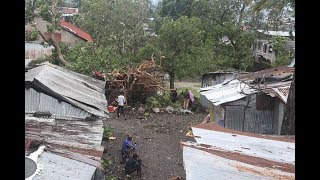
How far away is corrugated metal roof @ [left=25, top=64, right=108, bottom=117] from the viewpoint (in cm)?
1074

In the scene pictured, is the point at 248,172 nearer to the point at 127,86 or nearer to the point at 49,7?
the point at 127,86

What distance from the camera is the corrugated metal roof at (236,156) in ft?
19.1

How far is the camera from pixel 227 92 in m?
14.0

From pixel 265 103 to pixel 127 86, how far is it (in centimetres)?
1039

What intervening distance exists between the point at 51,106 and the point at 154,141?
636cm

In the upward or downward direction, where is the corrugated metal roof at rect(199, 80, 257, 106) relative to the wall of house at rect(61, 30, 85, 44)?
downward

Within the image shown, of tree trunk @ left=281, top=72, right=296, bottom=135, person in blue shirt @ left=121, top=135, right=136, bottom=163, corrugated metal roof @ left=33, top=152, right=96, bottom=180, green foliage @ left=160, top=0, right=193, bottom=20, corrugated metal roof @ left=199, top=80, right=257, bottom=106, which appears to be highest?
green foliage @ left=160, top=0, right=193, bottom=20

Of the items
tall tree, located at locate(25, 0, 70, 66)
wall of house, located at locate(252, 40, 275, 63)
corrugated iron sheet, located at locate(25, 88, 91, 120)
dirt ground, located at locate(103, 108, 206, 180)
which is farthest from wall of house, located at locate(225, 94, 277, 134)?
wall of house, located at locate(252, 40, 275, 63)

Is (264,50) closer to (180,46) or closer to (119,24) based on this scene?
(180,46)

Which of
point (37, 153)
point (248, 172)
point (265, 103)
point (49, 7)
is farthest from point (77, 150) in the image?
point (49, 7)

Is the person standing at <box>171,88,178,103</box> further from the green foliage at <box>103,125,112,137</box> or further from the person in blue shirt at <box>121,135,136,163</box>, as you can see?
the person in blue shirt at <box>121,135,136,163</box>

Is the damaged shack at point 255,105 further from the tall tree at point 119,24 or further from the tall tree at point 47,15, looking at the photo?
the tall tree at point 119,24

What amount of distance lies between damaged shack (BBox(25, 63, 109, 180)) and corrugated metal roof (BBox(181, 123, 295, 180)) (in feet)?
5.61
